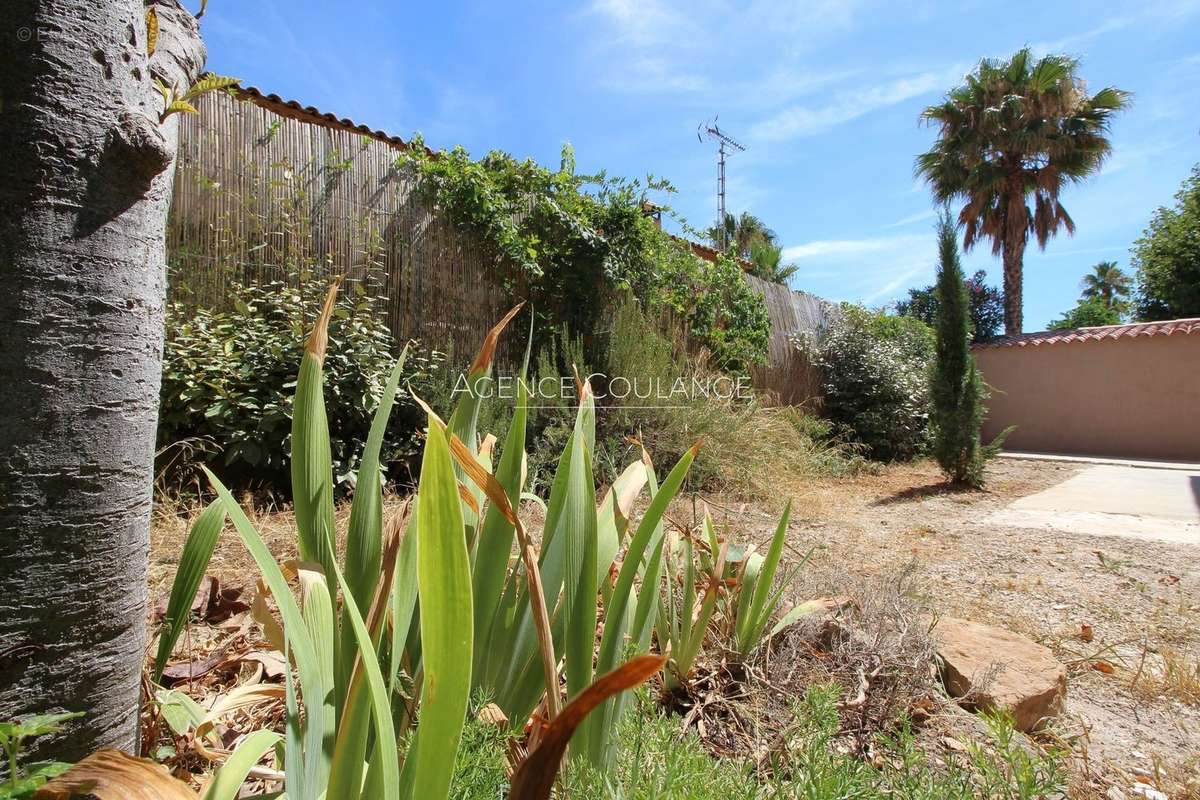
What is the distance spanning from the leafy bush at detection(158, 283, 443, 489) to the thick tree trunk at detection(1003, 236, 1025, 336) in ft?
49.5

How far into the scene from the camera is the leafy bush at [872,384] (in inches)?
305

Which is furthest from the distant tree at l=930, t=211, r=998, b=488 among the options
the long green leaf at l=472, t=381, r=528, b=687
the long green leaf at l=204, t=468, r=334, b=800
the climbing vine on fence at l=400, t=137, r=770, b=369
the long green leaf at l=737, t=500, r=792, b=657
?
the long green leaf at l=204, t=468, r=334, b=800

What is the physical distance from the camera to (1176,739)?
1.37 m

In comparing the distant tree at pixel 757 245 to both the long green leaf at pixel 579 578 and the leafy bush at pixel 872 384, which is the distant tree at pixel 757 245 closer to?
the leafy bush at pixel 872 384

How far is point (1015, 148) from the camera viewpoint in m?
12.7

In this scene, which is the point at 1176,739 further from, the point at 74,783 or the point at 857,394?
the point at 857,394

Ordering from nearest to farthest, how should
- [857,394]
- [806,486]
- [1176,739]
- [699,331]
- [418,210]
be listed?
1. [1176,739]
2. [418,210]
3. [806,486]
4. [699,331]
5. [857,394]

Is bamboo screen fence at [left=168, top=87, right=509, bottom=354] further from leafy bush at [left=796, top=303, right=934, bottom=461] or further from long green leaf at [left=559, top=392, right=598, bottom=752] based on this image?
leafy bush at [left=796, top=303, right=934, bottom=461]

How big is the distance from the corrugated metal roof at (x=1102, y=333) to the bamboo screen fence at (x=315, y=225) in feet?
34.3

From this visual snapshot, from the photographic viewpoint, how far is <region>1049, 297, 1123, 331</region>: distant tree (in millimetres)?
22875

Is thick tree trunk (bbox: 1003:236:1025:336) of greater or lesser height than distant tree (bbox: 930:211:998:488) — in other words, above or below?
above

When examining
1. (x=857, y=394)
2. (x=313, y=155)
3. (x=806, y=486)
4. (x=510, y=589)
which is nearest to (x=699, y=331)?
(x=806, y=486)

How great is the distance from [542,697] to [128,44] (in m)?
0.99

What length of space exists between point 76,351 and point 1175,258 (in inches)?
746
